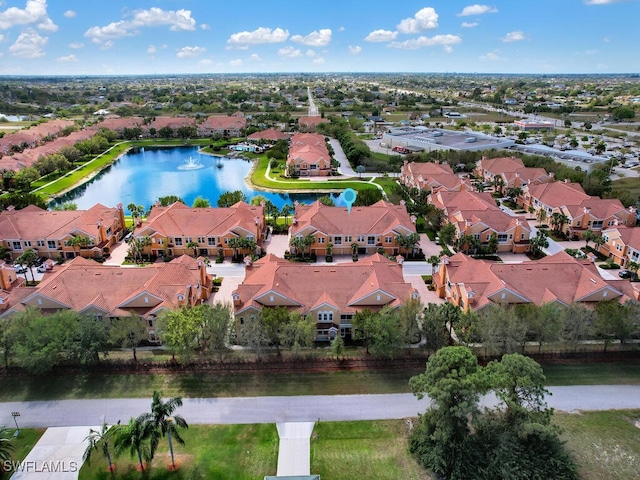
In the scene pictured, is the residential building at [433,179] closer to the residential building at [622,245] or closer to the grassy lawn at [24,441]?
the residential building at [622,245]

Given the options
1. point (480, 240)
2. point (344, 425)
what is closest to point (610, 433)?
point (344, 425)

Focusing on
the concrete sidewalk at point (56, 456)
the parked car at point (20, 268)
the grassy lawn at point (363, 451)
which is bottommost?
the concrete sidewalk at point (56, 456)

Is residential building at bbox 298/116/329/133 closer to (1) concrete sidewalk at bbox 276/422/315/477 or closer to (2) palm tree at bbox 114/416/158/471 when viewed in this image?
(1) concrete sidewalk at bbox 276/422/315/477

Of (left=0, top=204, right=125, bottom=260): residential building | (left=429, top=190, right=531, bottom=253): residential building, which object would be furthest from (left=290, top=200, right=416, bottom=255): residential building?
(left=0, top=204, right=125, bottom=260): residential building

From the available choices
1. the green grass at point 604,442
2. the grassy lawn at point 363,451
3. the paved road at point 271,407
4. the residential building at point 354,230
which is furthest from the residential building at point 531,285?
the grassy lawn at point 363,451

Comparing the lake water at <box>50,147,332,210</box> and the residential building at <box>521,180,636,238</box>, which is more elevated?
the residential building at <box>521,180,636,238</box>
